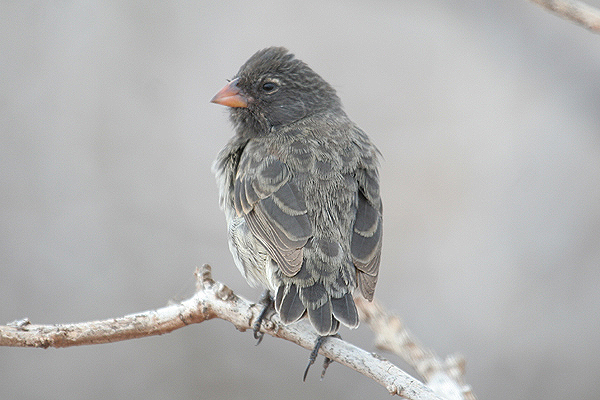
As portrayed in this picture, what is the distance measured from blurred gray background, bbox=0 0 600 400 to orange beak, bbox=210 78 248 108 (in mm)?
2020

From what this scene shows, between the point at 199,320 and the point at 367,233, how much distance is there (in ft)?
3.81

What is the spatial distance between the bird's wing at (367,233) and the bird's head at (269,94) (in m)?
0.76

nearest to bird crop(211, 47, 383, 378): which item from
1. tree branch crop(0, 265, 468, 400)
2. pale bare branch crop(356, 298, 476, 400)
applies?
tree branch crop(0, 265, 468, 400)

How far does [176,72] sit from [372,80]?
7.30 feet

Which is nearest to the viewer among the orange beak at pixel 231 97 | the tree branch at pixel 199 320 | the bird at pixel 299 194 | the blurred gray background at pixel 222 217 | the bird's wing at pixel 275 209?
the tree branch at pixel 199 320

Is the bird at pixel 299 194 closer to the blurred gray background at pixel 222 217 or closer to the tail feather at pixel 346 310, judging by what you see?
the tail feather at pixel 346 310

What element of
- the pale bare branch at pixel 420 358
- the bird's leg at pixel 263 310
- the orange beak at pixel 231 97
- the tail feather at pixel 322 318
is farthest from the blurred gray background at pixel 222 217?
the tail feather at pixel 322 318

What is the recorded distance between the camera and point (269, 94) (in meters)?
4.64

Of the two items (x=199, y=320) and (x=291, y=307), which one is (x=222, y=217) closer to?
(x=199, y=320)

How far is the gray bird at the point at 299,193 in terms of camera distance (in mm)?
3621

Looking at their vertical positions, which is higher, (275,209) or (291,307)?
(275,209)

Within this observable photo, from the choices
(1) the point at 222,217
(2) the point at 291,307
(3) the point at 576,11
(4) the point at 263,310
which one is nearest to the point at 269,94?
(4) the point at 263,310

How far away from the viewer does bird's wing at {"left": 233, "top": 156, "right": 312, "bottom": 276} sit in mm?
3721

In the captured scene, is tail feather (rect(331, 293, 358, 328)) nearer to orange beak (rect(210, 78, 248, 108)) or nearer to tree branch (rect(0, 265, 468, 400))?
tree branch (rect(0, 265, 468, 400))
